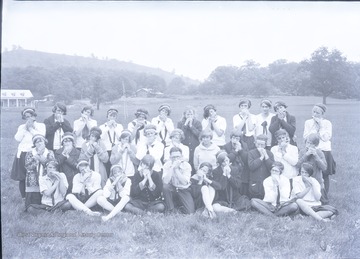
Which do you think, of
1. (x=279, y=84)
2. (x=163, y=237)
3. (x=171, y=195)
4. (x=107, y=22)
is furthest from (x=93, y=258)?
(x=279, y=84)

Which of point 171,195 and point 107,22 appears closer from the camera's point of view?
point 107,22

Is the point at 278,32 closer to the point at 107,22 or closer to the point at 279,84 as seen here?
the point at 279,84

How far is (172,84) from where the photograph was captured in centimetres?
454

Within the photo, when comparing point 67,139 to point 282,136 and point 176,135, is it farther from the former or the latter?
point 282,136

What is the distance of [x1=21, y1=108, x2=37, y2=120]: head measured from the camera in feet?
14.4

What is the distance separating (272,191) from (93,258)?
1.96 metres

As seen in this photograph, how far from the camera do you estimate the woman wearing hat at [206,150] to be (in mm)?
4520

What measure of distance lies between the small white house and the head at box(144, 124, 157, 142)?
131 cm

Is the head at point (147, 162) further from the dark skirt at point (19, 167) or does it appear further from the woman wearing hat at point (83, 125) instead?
the dark skirt at point (19, 167)

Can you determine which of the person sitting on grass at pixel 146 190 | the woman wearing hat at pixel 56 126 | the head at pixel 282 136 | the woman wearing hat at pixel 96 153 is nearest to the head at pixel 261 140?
the head at pixel 282 136

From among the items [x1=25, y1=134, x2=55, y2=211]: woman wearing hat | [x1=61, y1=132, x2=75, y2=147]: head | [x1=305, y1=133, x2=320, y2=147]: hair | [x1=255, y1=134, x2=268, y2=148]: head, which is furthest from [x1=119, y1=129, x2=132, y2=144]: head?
[x1=305, y1=133, x2=320, y2=147]: hair

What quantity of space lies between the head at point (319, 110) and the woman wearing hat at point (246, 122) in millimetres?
682

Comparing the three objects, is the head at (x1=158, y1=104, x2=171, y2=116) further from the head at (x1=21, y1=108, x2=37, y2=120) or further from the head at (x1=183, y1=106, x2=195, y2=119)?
the head at (x1=21, y1=108, x2=37, y2=120)

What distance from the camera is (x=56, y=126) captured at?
4625mm
